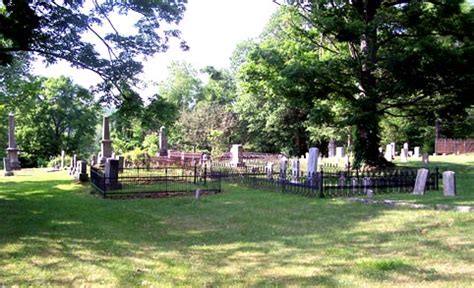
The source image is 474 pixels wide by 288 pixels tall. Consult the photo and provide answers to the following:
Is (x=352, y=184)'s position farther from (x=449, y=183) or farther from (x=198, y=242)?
(x=198, y=242)

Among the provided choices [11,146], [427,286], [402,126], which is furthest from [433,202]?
[402,126]

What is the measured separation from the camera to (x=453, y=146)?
48062 millimetres

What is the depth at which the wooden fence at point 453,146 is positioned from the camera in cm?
4738

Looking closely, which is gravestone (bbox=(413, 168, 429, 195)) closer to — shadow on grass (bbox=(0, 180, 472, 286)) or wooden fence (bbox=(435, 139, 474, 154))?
shadow on grass (bbox=(0, 180, 472, 286))

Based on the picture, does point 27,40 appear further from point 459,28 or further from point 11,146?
point 11,146

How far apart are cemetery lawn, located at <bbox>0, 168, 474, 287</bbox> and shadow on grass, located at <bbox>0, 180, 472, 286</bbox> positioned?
0.8 inches

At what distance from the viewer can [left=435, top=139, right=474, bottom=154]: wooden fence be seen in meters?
47.4

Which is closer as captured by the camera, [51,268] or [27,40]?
[51,268]

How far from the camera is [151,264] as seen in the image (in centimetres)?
711

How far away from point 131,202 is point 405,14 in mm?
14801

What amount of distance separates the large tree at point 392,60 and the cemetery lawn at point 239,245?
8.57 meters

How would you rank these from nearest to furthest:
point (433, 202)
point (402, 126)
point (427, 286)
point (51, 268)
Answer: point (427, 286), point (51, 268), point (433, 202), point (402, 126)

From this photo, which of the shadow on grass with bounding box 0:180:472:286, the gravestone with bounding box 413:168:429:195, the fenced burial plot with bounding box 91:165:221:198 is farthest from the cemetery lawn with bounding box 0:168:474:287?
the fenced burial plot with bounding box 91:165:221:198

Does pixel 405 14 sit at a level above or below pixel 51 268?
above
